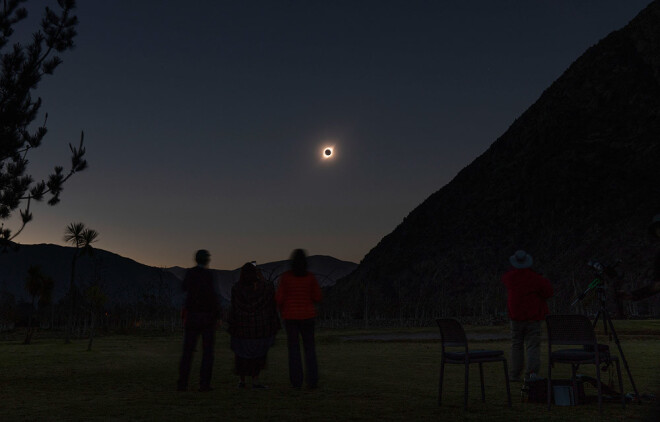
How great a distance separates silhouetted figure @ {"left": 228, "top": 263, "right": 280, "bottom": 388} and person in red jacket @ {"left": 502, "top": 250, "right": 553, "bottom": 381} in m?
3.81

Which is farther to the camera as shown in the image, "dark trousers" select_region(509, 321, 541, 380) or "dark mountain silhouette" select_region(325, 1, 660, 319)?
"dark mountain silhouette" select_region(325, 1, 660, 319)

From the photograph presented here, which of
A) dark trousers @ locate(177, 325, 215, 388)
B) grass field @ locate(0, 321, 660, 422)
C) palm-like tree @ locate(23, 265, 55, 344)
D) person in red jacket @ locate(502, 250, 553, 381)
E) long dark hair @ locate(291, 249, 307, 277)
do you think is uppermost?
palm-like tree @ locate(23, 265, 55, 344)

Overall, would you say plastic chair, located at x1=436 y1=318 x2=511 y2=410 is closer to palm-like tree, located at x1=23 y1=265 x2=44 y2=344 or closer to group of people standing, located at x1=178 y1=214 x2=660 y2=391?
group of people standing, located at x1=178 y1=214 x2=660 y2=391

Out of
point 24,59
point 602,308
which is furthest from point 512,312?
point 24,59

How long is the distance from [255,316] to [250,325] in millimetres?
157

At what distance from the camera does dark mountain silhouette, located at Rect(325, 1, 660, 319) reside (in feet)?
358

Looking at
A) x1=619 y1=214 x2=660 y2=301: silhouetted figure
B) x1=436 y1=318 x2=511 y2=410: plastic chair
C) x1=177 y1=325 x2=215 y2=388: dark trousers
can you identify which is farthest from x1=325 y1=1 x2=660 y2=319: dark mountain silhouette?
x1=619 y1=214 x2=660 y2=301: silhouetted figure

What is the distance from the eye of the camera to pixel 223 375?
1287cm

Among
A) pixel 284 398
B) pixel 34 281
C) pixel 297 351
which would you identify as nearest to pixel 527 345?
pixel 297 351

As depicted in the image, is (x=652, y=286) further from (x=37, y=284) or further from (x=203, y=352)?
(x=37, y=284)

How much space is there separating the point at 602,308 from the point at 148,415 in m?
5.70

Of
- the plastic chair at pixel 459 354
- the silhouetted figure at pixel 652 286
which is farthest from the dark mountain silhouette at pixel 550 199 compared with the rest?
the silhouetted figure at pixel 652 286

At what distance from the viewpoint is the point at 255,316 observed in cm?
1031

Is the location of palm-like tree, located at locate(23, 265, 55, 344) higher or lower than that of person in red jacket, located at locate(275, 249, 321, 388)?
higher
